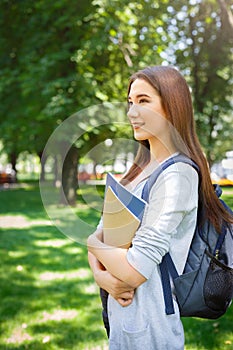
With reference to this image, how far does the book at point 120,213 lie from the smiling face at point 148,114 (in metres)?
0.21

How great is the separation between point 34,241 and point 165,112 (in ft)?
21.7

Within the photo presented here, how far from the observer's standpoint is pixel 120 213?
1.25 metres

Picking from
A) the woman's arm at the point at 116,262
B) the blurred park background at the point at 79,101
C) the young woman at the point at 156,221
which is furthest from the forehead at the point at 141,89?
the woman's arm at the point at 116,262

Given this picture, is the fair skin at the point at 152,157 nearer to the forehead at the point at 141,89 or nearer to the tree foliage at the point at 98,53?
the forehead at the point at 141,89

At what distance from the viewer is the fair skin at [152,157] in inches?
51.1

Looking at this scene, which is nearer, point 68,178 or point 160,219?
point 160,219

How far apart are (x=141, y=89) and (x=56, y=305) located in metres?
3.42

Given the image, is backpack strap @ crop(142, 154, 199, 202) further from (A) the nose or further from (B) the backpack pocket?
(B) the backpack pocket

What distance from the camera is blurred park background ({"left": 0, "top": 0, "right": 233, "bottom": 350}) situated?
3.46 m

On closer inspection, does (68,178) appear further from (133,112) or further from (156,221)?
(156,221)

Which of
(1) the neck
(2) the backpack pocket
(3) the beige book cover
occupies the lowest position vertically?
(2) the backpack pocket

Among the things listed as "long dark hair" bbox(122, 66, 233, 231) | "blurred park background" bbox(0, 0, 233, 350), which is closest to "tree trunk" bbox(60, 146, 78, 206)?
"blurred park background" bbox(0, 0, 233, 350)

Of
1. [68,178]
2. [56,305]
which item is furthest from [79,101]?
[68,178]

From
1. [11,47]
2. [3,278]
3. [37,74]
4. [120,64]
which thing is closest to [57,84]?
[37,74]
